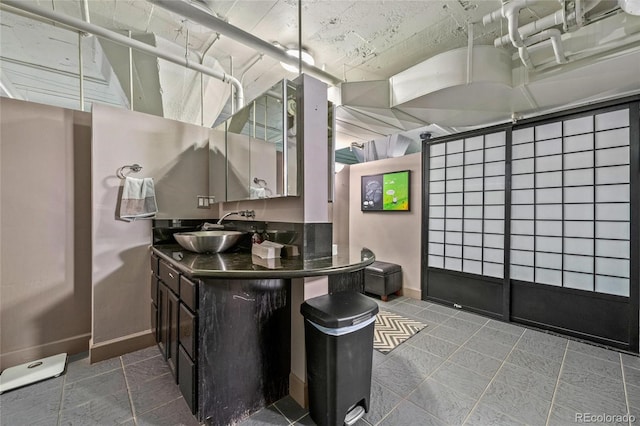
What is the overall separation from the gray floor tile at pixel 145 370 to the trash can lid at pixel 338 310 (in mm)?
1424

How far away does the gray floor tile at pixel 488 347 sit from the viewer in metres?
2.42

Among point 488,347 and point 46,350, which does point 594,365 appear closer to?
point 488,347

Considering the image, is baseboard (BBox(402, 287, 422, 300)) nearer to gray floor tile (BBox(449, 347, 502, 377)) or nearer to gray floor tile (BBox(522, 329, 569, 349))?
gray floor tile (BBox(522, 329, 569, 349))

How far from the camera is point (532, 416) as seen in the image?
1.68m

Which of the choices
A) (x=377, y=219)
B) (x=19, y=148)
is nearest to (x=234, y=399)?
(x=19, y=148)

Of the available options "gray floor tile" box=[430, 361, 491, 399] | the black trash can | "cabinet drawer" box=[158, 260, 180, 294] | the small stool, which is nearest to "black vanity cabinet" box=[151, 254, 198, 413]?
"cabinet drawer" box=[158, 260, 180, 294]

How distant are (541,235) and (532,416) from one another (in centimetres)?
204

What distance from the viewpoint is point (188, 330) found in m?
1.55

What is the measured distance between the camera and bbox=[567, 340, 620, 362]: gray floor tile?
2.37 meters

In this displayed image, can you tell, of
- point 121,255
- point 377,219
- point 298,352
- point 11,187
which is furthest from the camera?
point 377,219

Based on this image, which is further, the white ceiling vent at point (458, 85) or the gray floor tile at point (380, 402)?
the white ceiling vent at point (458, 85)

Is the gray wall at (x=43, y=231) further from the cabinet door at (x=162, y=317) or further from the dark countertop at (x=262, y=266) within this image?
the dark countertop at (x=262, y=266)

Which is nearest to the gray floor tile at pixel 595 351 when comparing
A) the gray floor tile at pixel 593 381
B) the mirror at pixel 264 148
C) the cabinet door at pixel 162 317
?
the gray floor tile at pixel 593 381

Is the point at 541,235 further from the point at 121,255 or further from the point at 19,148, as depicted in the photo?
the point at 19,148
